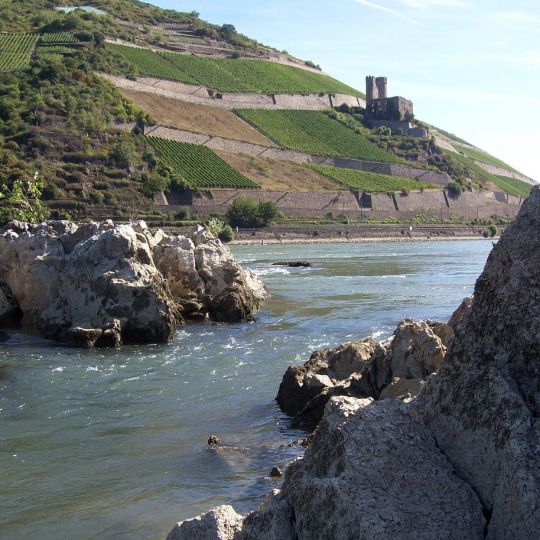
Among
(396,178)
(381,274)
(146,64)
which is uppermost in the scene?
(146,64)

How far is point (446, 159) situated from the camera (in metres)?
148

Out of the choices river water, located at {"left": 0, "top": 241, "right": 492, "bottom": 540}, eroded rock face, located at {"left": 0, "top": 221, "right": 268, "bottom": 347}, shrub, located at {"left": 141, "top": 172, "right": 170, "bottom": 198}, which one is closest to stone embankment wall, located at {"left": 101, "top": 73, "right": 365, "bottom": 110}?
shrub, located at {"left": 141, "top": 172, "right": 170, "bottom": 198}

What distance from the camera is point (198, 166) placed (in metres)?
108

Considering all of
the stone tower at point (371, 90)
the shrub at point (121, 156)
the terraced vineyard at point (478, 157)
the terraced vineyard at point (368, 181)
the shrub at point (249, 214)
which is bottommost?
the shrub at point (249, 214)

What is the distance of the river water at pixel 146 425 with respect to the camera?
28.5 ft

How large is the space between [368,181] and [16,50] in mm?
53693

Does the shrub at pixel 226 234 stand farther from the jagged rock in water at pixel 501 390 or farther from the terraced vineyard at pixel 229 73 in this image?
the jagged rock in water at pixel 501 390

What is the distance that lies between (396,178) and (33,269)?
113 m

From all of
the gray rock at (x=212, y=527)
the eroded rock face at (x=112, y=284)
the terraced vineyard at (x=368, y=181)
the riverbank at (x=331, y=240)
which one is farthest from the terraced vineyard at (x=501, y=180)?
the gray rock at (x=212, y=527)

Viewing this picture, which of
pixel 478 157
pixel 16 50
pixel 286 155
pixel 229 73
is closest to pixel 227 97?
pixel 229 73

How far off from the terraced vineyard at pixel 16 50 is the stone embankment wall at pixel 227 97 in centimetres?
1118

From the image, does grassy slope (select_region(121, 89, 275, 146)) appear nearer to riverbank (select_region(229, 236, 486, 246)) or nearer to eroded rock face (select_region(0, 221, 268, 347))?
riverbank (select_region(229, 236, 486, 246))

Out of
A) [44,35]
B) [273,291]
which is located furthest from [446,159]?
[273,291]

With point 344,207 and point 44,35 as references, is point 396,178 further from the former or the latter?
point 44,35
